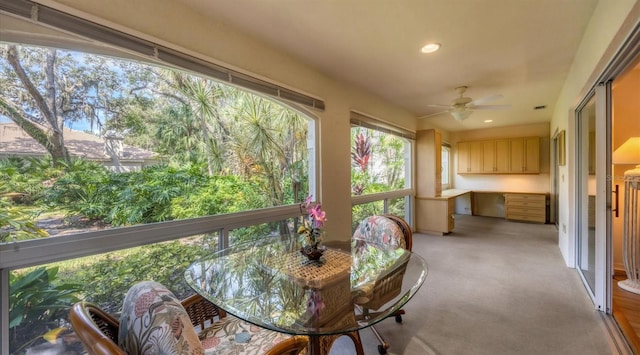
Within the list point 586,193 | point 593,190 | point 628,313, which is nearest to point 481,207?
point 586,193

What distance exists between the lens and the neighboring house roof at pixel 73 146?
51.6 inches

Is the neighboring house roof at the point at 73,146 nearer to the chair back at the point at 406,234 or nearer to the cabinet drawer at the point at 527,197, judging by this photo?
the chair back at the point at 406,234

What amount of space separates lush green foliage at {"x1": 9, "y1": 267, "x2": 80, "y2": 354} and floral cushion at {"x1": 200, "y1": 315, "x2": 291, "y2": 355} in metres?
0.87

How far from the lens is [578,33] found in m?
2.26

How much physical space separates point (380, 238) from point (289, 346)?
1.45 m

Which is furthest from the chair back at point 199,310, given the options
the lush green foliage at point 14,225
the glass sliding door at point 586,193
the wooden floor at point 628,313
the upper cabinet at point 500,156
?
the upper cabinet at point 500,156

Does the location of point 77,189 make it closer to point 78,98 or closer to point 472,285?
point 78,98

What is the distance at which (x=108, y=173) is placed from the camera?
1657 millimetres

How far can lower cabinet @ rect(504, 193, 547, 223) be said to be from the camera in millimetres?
5926

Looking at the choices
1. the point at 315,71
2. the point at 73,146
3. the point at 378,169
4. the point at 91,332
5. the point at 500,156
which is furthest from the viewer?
the point at 500,156

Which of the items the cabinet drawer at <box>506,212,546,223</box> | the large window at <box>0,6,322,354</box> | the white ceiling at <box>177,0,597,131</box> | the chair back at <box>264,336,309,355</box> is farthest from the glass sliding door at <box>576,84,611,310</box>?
the cabinet drawer at <box>506,212,546,223</box>

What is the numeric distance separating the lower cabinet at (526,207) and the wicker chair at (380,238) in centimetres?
557

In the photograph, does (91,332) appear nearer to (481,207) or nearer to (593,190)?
(593,190)

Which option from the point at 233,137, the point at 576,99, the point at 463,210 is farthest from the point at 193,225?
the point at 463,210
